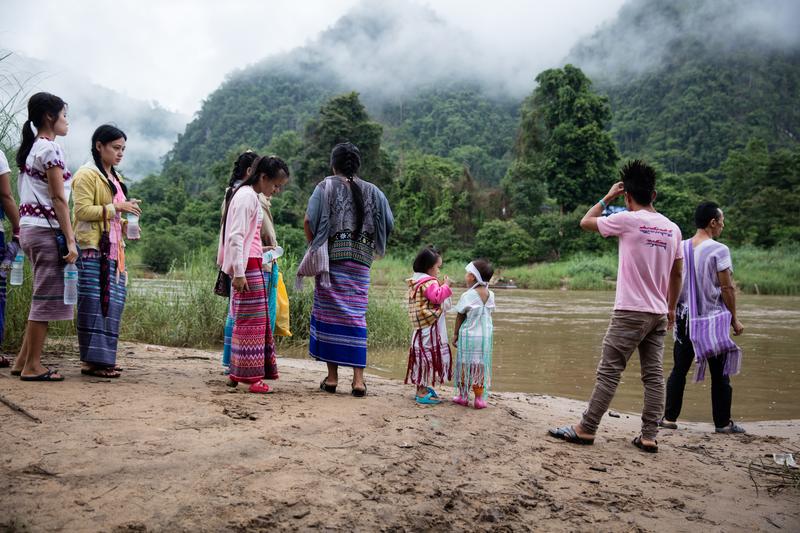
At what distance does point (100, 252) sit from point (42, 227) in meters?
0.38

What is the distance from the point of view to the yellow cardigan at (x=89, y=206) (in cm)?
412

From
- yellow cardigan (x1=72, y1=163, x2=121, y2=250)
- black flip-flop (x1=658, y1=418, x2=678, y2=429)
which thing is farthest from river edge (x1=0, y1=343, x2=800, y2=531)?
yellow cardigan (x1=72, y1=163, x2=121, y2=250)

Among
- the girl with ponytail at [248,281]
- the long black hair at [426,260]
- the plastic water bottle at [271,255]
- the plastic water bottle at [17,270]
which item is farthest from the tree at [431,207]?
the plastic water bottle at [17,270]

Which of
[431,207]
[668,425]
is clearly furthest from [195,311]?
[431,207]

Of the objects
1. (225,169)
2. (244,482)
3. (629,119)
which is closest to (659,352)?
(244,482)

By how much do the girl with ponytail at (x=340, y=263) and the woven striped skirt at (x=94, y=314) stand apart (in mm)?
Result: 1292

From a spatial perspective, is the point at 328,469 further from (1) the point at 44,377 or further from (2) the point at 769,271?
(2) the point at 769,271

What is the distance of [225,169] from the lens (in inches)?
1833

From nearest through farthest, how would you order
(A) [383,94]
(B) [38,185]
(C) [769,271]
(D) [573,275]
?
(B) [38,185], (C) [769,271], (D) [573,275], (A) [383,94]

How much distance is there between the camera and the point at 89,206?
412 cm

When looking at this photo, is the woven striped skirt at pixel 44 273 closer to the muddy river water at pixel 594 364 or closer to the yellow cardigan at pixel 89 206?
the yellow cardigan at pixel 89 206

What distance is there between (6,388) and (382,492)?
7.98ft

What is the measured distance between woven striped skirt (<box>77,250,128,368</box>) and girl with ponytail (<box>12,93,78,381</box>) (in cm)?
13

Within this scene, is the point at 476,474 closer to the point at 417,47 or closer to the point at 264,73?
the point at 264,73
